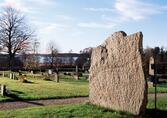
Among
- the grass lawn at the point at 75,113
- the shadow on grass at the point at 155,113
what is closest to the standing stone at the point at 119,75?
the grass lawn at the point at 75,113

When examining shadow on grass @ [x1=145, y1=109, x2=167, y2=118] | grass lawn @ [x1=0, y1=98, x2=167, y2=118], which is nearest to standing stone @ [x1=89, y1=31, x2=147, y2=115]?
grass lawn @ [x1=0, y1=98, x2=167, y2=118]

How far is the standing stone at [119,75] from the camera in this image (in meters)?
15.4

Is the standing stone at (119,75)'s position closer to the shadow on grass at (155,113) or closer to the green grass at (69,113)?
the green grass at (69,113)

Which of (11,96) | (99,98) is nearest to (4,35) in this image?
(11,96)

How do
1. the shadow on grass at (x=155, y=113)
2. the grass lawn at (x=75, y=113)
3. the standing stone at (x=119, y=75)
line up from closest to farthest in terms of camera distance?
the grass lawn at (x=75, y=113) < the standing stone at (x=119, y=75) < the shadow on grass at (x=155, y=113)

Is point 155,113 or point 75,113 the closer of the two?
point 75,113

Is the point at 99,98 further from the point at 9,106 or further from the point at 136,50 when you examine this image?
the point at 9,106

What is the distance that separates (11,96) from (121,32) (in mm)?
10436

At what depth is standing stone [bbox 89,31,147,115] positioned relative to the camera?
15387 mm

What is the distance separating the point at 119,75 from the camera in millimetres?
16500

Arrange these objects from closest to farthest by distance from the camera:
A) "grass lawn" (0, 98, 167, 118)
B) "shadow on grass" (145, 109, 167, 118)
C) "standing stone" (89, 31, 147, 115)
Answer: "grass lawn" (0, 98, 167, 118), "standing stone" (89, 31, 147, 115), "shadow on grass" (145, 109, 167, 118)

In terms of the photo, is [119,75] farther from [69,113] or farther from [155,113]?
[69,113]

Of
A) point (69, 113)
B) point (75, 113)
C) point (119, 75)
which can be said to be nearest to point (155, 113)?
point (119, 75)

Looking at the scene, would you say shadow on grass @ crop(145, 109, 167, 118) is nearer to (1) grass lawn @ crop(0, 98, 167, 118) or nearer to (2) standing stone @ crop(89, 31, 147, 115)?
(1) grass lawn @ crop(0, 98, 167, 118)
